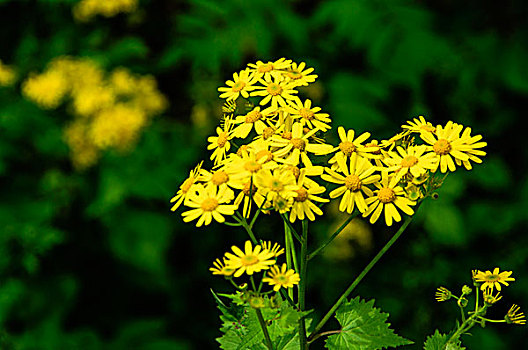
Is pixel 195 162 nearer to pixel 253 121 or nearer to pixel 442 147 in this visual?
pixel 253 121

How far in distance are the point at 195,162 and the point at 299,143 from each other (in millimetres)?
2357

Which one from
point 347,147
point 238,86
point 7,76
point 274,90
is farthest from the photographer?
point 7,76

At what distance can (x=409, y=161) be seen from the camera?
1.25 m

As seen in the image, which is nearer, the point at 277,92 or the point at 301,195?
the point at 301,195

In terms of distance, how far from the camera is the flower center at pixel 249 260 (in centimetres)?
108

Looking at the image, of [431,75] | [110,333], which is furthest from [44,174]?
[431,75]

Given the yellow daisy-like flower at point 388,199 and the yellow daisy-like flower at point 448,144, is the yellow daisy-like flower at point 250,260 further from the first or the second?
the yellow daisy-like flower at point 448,144

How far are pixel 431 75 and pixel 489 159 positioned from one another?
2.26ft

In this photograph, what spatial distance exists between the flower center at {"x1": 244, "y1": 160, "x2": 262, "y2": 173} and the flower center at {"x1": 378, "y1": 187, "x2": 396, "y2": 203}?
26 centimetres

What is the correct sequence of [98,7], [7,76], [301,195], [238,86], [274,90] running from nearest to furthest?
[301,195], [274,90], [238,86], [7,76], [98,7]

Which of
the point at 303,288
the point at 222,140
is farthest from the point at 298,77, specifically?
the point at 303,288

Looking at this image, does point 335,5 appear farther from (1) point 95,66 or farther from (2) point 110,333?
(2) point 110,333

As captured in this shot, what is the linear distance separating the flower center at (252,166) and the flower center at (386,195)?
26 centimetres

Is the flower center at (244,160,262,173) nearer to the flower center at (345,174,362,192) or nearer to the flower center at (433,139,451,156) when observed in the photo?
the flower center at (345,174,362,192)
